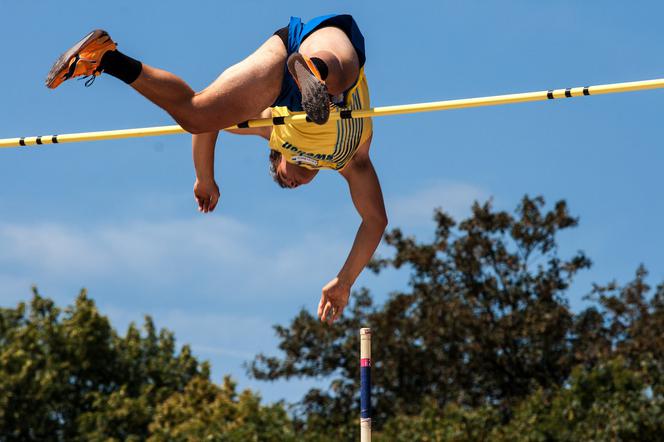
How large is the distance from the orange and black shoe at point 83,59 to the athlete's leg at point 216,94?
25 cm

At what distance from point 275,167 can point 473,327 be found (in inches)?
781

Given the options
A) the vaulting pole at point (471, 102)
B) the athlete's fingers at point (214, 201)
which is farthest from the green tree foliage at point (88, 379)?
the vaulting pole at point (471, 102)

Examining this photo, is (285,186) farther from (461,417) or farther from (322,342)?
(322,342)

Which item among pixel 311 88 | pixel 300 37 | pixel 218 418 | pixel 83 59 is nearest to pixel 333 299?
pixel 300 37

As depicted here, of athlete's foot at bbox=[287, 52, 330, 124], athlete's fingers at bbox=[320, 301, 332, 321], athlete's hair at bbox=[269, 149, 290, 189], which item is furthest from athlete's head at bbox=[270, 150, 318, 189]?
athlete's foot at bbox=[287, 52, 330, 124]

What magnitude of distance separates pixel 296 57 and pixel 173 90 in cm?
81

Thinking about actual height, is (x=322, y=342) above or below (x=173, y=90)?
above

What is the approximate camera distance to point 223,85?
7027mm

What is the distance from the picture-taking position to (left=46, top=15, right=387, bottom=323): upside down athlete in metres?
Result: 6.83

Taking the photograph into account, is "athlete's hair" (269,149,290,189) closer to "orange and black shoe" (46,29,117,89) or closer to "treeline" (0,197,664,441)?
"orange and black shoe" (46,29,117,89)

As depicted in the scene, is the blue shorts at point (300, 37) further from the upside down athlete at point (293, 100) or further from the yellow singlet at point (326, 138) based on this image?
the yellow singlet at point (326, 138)

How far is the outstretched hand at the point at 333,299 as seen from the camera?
8.51 meters

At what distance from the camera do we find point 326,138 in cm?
770

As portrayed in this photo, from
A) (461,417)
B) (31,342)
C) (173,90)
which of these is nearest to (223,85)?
(173,90)
